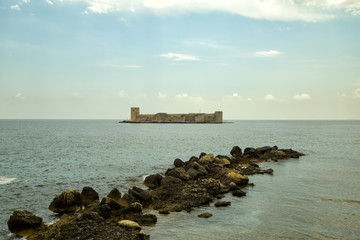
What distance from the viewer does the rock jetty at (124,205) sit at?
10.0 metres

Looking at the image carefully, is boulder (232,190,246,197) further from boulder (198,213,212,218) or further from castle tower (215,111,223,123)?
castle tower (215,111,223,123)

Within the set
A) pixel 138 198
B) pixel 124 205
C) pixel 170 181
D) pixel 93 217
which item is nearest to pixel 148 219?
pixel 93 217

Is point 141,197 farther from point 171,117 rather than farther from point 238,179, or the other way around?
point 171,117

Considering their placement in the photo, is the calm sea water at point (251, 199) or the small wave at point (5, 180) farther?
the small wave at point (5, 180)

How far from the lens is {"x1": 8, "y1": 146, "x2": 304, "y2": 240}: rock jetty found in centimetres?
1004

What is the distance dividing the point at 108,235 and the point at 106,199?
3146mm

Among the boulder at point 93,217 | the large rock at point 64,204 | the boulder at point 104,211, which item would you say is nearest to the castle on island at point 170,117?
the large rock at point 64,204

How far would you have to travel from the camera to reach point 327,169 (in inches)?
977

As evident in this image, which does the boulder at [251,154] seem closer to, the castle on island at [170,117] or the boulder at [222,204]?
the boulder at [222,204]

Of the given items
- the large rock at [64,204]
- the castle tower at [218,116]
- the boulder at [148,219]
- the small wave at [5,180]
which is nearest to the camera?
the boulder at [148,219]

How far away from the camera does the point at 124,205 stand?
13445 millimetres

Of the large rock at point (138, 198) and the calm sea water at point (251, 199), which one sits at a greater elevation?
the large rock at point (138, 198)

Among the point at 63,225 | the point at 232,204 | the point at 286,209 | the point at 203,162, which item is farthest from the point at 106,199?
the point at 203,162

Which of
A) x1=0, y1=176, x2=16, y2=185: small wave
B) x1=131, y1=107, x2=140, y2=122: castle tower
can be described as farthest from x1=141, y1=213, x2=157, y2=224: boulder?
x1=131, y1=107, x2=140, y2=122: castle tower
